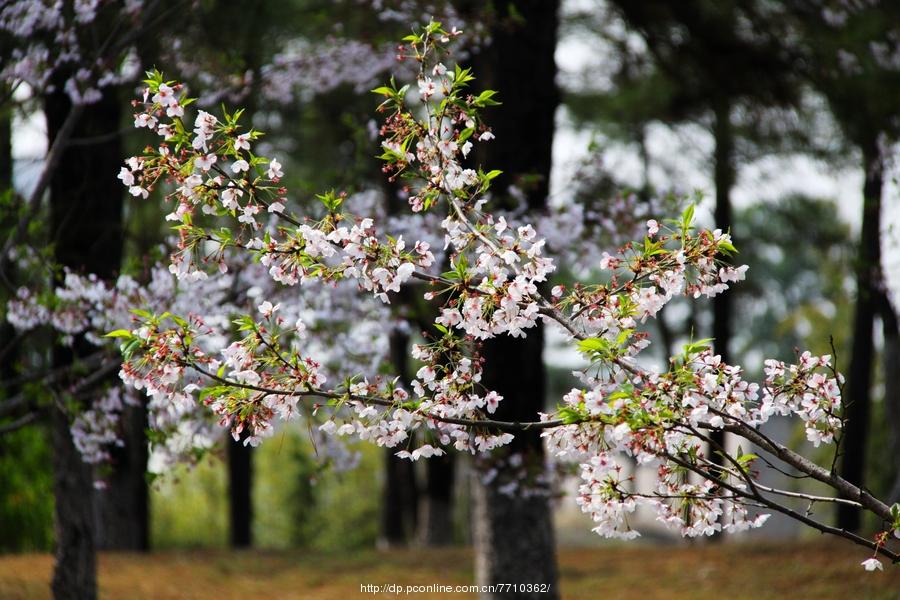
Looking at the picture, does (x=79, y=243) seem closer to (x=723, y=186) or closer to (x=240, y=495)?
(x=240, y=495)

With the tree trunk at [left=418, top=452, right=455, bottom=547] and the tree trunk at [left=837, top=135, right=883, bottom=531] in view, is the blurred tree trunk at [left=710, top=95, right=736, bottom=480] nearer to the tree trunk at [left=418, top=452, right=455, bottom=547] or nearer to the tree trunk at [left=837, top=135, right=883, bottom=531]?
the tree trunk at [left=837, top=135, right=883, bottom=531]

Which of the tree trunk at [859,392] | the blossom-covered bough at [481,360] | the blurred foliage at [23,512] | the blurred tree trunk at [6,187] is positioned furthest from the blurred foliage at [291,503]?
the blossom-covered bough at [481,360]

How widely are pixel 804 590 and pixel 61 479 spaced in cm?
604

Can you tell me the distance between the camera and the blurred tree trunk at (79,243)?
19.5 feet

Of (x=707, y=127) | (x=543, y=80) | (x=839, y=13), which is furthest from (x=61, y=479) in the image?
(x=707, y=127)

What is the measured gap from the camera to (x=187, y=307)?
5.39 metres

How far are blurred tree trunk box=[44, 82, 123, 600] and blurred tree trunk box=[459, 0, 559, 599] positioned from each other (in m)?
2.75

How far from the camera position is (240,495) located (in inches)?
504

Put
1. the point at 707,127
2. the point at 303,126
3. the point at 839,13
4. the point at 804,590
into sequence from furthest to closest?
the point at 303,126
the point at 707,127
the point at 839,13
the point at 804,590

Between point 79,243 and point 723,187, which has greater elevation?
point 723,187

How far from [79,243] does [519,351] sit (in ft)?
11.2

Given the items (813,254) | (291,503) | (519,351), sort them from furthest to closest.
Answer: (813,254) < (291,503) < (519,351)

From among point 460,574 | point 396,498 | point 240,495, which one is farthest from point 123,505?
point 396,498

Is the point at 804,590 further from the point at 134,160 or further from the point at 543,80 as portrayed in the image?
the point at 134,160
